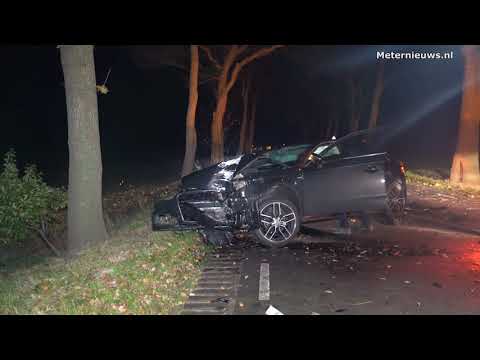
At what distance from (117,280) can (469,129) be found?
13.6 meters

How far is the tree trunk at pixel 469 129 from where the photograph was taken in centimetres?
1598

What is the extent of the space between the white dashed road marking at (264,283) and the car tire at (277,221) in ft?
3.99

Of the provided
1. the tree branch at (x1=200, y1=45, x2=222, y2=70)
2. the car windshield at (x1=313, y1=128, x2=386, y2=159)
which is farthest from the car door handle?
the tree branch at (x1=200, y1=45, x2=222, y2=70)

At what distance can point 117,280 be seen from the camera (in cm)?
664

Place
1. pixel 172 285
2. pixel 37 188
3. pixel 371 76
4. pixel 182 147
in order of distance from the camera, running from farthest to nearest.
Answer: pixel 182 147
pixel 371 76
pixel 37 188
pixel 172 285

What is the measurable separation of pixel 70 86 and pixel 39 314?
4.29 metres

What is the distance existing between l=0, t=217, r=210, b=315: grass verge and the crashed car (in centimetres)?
54

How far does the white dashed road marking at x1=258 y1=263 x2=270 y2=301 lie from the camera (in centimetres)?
612

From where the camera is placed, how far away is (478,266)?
23.2 feet

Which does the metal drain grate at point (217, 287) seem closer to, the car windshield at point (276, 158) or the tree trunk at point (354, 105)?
the car windshield at point (276, 158)

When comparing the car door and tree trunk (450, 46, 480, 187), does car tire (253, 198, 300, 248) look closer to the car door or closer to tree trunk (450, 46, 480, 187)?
the car door

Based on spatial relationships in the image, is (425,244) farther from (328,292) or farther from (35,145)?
(35,145)

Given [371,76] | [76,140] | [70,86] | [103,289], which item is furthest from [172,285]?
[371,76]
